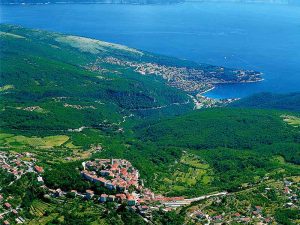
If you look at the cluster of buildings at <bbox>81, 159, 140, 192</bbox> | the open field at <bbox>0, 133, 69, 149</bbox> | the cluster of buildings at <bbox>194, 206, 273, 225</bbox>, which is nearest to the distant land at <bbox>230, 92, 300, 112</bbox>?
the open field at <bbox>0, 133, 69, 149</bbox>

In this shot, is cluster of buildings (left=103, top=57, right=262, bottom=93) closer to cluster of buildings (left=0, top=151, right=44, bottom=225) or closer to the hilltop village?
cluster of buildings (left=0, top=151, right=44, bottom=225)

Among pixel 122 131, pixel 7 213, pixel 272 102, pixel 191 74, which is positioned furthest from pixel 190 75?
pixel 7 213

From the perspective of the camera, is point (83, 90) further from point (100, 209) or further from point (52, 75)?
point (100, 209)

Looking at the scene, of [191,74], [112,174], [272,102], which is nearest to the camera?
[112,174]

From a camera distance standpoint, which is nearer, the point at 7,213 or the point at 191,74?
the point at 7,213

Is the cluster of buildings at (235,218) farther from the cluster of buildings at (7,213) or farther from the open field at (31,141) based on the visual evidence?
the open field at (31,141)

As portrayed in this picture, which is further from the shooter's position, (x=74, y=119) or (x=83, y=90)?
(x=83, y=90)

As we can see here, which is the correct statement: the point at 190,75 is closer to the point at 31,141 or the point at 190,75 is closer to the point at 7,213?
the point at 31,141

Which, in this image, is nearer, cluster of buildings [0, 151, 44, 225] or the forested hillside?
cluster of buildings [0, 151, 44, 225]

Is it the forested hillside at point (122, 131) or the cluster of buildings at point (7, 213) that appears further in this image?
the forested hillside at point (122, 131)

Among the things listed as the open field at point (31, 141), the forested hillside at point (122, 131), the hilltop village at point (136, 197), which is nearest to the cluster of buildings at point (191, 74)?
the forested hillside at point (122, 131)

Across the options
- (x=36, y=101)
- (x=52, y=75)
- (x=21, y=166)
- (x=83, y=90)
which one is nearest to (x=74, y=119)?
(x=36, y=101)
